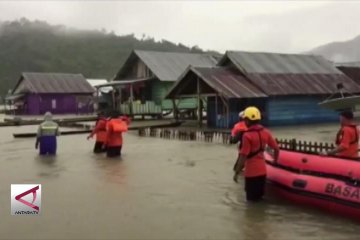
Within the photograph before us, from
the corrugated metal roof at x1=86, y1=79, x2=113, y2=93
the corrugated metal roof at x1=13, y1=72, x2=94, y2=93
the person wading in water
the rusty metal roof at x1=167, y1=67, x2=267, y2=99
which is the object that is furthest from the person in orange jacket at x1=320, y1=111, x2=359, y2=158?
the corrugated metal roof at x1=13, y1=72, x2=94, y2=93

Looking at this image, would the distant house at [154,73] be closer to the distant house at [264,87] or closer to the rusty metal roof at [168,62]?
the rusty metal roof at [168,62]

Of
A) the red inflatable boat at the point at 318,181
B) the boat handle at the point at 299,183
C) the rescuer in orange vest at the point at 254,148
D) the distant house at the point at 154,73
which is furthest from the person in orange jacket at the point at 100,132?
the distant house at the point at 154,73

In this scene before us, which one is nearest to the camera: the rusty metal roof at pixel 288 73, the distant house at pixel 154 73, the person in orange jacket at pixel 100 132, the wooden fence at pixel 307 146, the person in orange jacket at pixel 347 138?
the person in orange jacket at pixel 347 138

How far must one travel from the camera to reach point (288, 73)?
92.3ft

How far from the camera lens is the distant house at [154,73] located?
36.6m

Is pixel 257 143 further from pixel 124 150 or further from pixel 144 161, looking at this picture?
pixel 124 150

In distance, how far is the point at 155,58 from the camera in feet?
126

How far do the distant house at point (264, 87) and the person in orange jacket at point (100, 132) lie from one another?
981cm

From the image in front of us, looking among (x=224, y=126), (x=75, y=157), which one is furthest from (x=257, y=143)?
(x=224, y=126)

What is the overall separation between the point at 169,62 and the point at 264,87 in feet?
46.7

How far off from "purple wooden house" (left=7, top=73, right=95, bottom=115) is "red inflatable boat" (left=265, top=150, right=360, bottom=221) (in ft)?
132

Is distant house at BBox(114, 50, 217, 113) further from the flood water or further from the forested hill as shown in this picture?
the forested hill

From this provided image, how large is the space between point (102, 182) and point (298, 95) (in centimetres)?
1902

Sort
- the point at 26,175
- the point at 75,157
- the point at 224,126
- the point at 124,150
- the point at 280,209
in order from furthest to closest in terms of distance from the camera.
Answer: the point at 224,126
the point at 124,150
the point at 75,157
the point at 26,175
the point at 280,209
